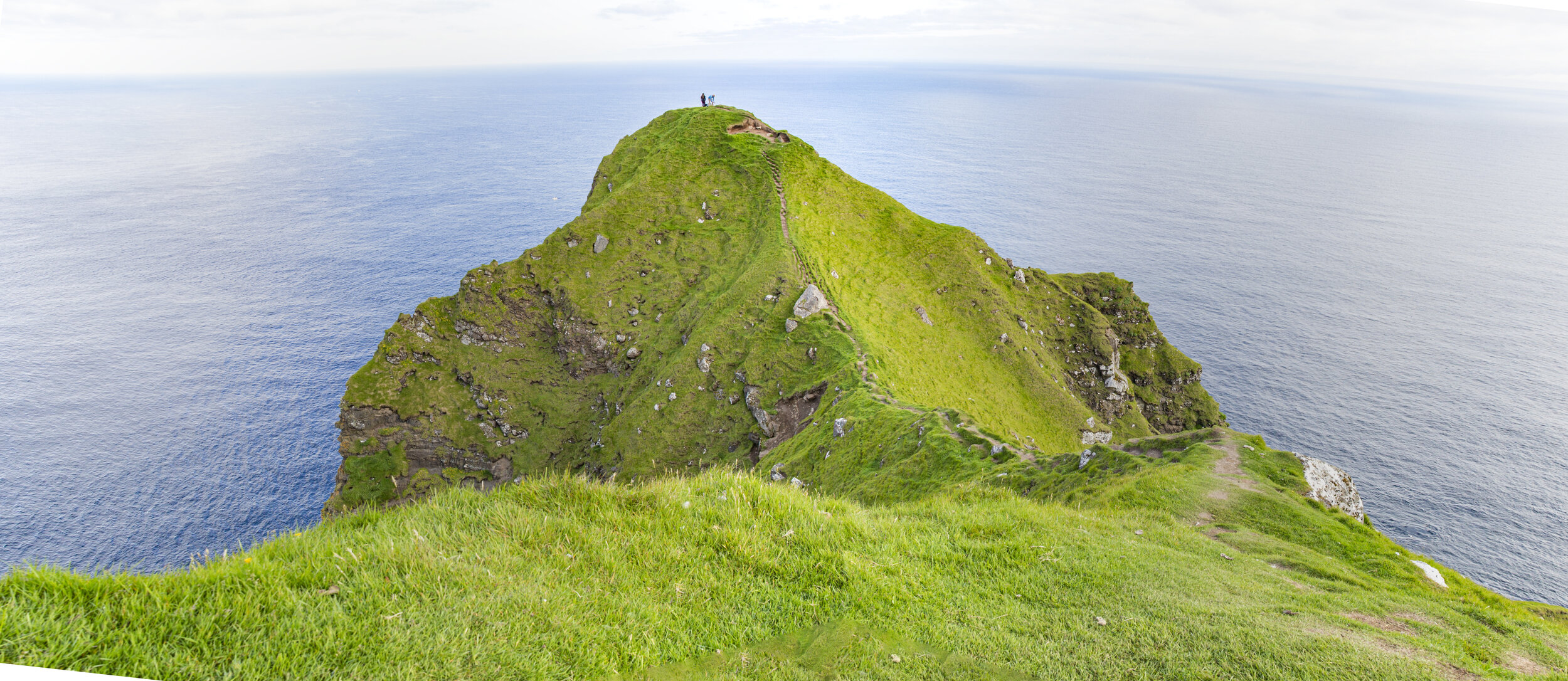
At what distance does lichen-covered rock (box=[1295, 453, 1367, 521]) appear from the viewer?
1059 inches

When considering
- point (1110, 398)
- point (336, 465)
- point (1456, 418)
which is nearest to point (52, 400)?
point (336, 465)

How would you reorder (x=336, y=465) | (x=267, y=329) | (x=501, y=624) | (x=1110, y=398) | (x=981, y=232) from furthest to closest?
(x=981, y=232) → (x=267, y=329) → (x=336, y=465) → (x=1110, y=398) → (x=501, y=624)

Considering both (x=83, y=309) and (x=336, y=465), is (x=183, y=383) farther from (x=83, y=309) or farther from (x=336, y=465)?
(x=83, y=309)

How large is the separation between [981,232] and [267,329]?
163896mm

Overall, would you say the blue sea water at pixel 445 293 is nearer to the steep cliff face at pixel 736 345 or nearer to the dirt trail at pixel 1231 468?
the steep cliff face at pixel 736 345

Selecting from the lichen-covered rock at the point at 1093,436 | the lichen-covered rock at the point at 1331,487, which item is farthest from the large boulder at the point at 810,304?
the lichen-covered rock at the point at 1331,487

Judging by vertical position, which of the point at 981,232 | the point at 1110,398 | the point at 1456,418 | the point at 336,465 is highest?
the point at 981,232

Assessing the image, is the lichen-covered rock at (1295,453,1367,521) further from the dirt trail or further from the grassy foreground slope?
the grassy foreground slope

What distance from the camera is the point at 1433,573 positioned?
18.9 meters

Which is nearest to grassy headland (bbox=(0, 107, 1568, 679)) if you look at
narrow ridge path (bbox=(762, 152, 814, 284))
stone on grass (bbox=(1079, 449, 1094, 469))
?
stone on grass (bbox=(1079, 449, 1094, 469))

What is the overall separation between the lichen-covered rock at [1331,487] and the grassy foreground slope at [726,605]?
37.1 ft

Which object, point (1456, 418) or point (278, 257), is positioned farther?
point (278, 257)

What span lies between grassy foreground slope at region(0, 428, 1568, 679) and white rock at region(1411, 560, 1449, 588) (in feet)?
7.99

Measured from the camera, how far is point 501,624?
25.3ft
